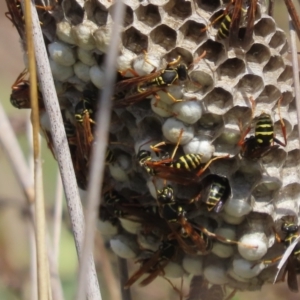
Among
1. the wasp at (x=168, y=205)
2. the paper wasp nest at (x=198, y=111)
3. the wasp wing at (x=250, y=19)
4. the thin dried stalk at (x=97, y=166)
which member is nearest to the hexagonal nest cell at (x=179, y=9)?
the paper wasp nest at (x=198, y=111)

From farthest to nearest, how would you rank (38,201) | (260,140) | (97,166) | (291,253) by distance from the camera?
1. (291,253)
2. (260,140)
3. (38,201)
4. (97,166)

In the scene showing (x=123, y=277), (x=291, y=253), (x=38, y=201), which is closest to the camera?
(x=38, y=201)

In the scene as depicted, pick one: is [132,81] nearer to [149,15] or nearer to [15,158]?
[149,15]

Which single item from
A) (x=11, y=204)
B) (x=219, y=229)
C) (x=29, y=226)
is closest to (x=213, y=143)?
(x=219, y=229)

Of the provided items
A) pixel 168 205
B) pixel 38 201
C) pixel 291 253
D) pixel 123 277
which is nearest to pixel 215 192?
pixel 168 205

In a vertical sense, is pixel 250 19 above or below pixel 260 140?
above

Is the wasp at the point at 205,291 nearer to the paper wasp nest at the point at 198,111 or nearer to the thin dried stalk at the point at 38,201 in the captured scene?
the paper wasp nest at the point at 198,111

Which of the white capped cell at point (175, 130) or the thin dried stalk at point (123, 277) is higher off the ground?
the white capped cell at point (175, 130)
